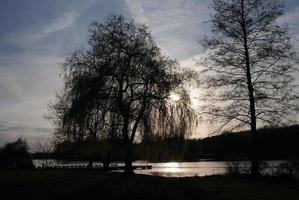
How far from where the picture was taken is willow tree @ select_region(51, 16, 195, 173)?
88.5 ft

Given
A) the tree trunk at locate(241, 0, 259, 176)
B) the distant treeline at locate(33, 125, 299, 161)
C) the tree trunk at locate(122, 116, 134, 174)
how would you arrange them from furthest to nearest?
the tree trunk at locate(122, 116, 134, 174)
the distant treeline at locate(33, 125, 299, 161)
the tree trunk at locate(241, 0, 259, 176)

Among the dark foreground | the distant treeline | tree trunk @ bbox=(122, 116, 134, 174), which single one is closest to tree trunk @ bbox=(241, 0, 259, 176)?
the distant treeline

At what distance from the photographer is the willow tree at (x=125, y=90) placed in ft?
88.5

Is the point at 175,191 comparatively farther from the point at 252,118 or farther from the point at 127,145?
the point at 127,145

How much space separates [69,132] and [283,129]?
1273 centimetres

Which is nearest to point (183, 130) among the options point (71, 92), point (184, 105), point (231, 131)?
point (184, 105)

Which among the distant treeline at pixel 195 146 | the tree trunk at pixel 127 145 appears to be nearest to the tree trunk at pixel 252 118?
the distant treeline at pixel 195 146

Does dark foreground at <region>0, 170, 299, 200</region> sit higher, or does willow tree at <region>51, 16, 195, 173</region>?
willow tree at <region>51, 16, 195, 173</region>

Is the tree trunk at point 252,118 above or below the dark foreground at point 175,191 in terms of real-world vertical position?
above

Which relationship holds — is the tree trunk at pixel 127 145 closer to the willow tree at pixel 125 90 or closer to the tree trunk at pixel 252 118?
the willow tree at pixel 125 90

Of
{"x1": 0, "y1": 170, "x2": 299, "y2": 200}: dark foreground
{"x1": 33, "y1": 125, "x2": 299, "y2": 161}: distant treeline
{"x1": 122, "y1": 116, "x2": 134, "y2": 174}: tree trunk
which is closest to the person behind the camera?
{"x1": 0, "y1": 170, "x2": 299, "y2": 200}: dark foreground

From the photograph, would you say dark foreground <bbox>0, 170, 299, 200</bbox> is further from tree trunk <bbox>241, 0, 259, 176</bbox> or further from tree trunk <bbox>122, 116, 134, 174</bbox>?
tree trunk <bbox>122, 116, 134, 174</bbox>

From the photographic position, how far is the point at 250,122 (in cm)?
2453

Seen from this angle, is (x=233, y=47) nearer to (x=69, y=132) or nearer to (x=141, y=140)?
(x=141, y=140)
